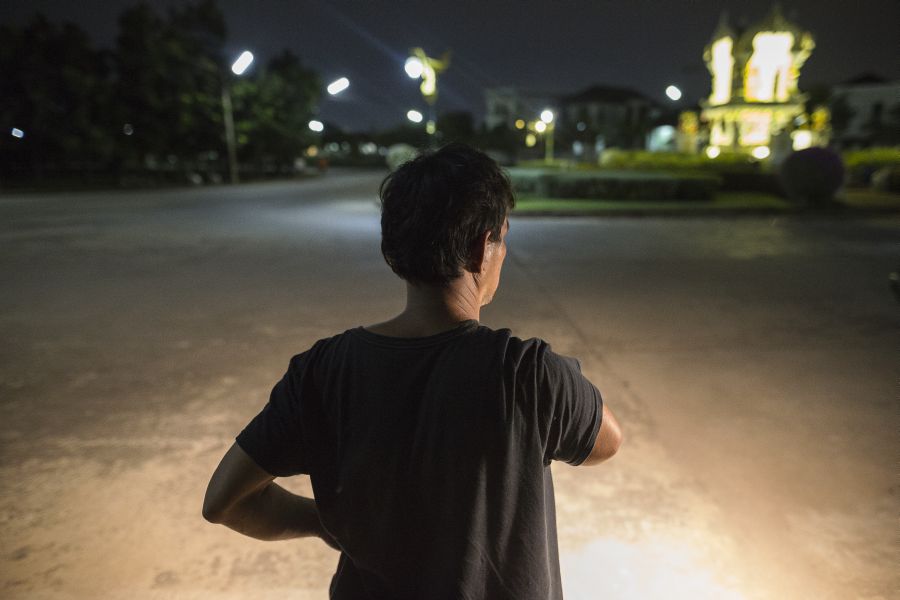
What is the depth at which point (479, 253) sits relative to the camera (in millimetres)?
1222

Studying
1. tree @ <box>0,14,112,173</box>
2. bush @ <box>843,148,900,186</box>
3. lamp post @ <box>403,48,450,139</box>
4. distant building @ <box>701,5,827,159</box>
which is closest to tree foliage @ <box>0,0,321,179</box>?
tree @ <box>0,14,112,173</box>

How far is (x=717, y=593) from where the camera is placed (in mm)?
2389

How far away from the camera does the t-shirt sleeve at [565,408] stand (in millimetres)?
1110

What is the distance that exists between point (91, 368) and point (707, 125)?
45.7 meters

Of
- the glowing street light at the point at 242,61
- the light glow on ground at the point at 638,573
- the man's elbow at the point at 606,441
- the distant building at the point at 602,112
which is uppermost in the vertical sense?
the distant building at the point at 602,112

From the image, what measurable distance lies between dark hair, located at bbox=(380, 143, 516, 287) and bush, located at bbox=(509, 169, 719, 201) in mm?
20180

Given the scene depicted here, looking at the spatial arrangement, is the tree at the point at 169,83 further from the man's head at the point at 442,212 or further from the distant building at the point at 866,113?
the distant building at the point at 866,113

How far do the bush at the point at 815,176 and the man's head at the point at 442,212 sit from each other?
21.3 meters

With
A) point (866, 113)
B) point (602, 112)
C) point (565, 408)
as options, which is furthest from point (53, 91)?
point (866, 113)

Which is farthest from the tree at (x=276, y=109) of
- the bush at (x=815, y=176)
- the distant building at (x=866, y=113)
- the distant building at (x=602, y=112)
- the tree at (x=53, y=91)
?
the distant building at (x=866, y=113)

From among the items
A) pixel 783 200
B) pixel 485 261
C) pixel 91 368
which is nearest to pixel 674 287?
pixel 91 368

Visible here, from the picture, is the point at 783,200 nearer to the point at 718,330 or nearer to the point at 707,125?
the point at 718,330

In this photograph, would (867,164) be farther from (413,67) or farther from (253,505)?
(253,505)

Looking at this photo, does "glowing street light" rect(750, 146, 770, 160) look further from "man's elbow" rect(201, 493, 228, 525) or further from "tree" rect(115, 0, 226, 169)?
"man's elbow" rect(201, 493, 228, 525)
